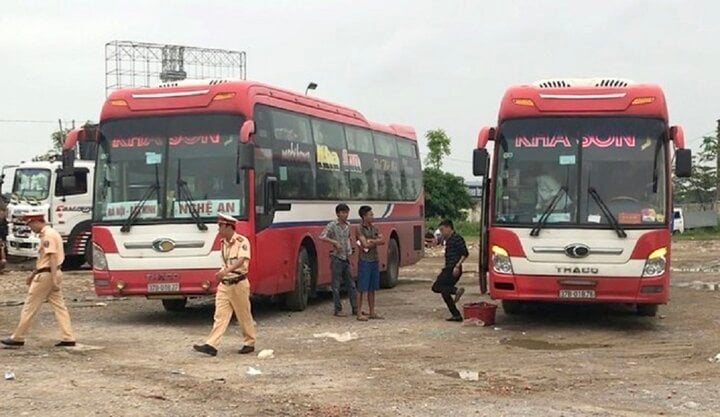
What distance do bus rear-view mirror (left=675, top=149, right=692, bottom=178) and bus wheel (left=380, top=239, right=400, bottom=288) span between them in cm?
868

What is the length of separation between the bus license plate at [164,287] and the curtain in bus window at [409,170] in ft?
29.3

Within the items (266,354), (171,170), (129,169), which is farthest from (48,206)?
(266,354)

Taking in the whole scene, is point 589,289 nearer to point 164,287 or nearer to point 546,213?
point 546,213

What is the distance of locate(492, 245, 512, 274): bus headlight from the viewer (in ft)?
43.1

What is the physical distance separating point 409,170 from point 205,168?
964cm

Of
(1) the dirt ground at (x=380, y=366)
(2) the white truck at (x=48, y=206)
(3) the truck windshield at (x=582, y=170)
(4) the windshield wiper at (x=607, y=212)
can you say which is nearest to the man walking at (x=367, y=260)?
(1) the dirt ground at (x=380, y=366)

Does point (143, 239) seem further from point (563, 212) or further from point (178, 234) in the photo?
point (563, 212)

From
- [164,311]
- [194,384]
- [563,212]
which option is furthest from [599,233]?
[164,311]

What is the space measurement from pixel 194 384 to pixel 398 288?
12.3 metres

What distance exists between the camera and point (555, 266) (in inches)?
510

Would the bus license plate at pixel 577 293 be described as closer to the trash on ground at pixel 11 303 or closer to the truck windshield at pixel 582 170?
the truck windshield at pixel 582 170

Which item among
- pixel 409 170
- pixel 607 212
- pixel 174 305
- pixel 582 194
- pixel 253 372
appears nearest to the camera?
pixel 253 372

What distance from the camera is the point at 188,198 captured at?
13641mm

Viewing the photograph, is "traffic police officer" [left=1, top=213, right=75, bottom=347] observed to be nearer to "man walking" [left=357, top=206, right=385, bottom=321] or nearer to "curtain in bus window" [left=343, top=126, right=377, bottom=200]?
"man walking" [left=357, top=206, right=385, bottom=321]
